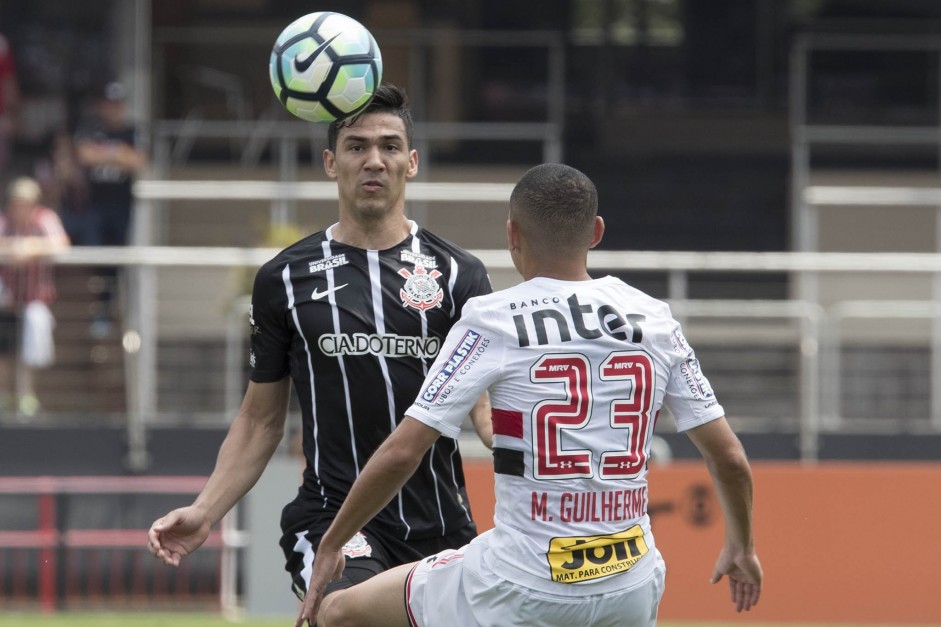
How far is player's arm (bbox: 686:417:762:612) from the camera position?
4332mm

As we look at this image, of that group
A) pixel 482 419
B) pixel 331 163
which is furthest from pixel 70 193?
pixel 482 419

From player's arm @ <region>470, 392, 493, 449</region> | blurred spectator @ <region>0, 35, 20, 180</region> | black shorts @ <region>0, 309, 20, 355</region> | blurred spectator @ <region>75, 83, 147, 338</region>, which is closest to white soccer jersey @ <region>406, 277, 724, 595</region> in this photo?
player's arm @ <region>470, 392, 493, 449</region>

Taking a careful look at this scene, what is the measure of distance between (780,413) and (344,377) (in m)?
9.35

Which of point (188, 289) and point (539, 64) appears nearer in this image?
point (188, 289)

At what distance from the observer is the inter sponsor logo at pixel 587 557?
417 cm

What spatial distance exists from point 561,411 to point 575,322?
247 mm

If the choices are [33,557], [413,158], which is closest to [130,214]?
[33,557]

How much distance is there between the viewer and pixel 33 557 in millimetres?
11898

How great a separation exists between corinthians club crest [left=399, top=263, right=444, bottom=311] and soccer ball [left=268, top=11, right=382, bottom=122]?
61 cm

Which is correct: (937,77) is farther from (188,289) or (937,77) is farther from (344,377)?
(344,377)

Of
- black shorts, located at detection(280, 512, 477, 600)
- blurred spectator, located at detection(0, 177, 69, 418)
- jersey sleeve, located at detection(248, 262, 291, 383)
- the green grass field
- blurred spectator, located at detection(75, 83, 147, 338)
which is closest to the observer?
black shorts, located at detection(280, 512, 477, 600)

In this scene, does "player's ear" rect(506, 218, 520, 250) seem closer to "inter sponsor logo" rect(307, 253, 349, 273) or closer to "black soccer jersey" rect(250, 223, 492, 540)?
"black soccer jersey" rect(250, 223, 492, 540)

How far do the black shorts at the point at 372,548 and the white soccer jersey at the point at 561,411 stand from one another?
2.85 feet

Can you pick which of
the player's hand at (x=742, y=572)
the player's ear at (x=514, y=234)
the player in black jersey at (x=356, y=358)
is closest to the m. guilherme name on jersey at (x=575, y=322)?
the player's ear at (x=514, y=234)
